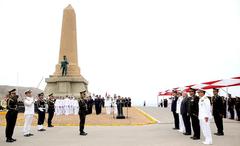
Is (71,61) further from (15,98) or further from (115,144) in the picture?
(115,144)

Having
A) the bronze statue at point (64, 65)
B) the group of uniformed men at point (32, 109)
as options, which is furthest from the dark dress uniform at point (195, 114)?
the bronze statue at point (64, 65)

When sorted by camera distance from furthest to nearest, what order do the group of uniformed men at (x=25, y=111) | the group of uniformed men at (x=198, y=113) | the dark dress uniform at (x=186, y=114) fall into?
the dark dress uniform at (x=186, y=114) < the group of uniformed men at (x=25, y=111) < the group of uniformed men at (x=198, y=113)

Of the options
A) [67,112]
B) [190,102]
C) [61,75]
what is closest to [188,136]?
[190,102]

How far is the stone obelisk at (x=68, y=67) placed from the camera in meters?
30.2

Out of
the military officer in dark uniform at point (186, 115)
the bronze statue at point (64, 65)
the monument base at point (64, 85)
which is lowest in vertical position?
the military officer in dark uniform at point (186, 115)

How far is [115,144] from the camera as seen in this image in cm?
861

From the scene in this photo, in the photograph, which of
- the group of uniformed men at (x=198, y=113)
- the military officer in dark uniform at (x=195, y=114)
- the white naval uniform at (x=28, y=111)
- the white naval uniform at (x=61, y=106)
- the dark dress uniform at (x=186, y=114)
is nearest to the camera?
the group of uniformed men at (x=198, y=113)

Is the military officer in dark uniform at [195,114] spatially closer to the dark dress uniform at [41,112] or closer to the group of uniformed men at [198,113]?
the group of uniformed men at [198,113]

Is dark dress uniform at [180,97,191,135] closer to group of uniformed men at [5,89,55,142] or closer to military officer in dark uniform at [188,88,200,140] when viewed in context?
military officer in dark uniform at [188,88,200,140]

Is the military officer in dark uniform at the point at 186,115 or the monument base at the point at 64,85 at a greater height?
the monument base at the point at 64,85

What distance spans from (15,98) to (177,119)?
7.49 m

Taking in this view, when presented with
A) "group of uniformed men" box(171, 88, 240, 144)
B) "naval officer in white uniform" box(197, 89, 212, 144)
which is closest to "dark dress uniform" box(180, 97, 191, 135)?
"group of uniformed men" box(171, 88, 240, 144)

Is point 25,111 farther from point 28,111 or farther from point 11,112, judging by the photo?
point 11,112

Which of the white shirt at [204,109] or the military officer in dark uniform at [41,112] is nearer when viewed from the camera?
the white shirt at [204,109]
